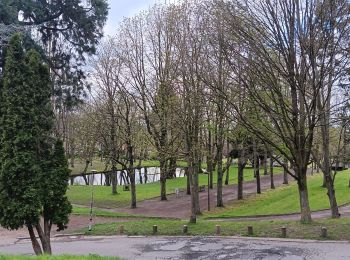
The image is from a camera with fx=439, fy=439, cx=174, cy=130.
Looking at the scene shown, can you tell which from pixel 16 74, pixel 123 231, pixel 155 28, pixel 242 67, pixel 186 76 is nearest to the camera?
pixel 16 74

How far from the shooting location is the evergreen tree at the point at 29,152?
12.5 metres

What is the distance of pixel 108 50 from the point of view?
127ft

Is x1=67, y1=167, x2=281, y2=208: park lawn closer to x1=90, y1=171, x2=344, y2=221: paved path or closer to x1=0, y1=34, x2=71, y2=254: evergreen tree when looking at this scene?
x1=90, y1=171, x2=344, y2=221: paved path

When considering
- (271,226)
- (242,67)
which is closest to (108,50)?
(242,67)

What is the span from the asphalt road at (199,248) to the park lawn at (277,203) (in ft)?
35.5

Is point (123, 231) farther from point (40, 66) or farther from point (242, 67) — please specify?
point (40, 66)

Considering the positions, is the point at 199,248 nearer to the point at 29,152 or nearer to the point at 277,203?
the point at 29,152

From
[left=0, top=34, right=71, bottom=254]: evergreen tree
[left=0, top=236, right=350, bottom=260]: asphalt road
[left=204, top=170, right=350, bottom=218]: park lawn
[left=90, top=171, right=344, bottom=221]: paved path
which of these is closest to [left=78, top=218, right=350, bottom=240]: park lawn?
[left=0, top=236, right=350, bottom=260]: asphalt road

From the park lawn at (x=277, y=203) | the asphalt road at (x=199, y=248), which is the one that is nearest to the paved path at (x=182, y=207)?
the park lawn at (x=277, y=203)

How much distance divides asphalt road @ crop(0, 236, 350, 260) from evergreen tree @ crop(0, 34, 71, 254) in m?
4.67

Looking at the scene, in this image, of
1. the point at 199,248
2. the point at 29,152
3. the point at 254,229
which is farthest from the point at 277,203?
the point at 29,152

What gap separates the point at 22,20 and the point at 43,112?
40.1 feet

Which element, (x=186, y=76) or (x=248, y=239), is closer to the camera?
(x=248, y=239)

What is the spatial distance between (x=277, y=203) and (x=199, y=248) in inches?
712
